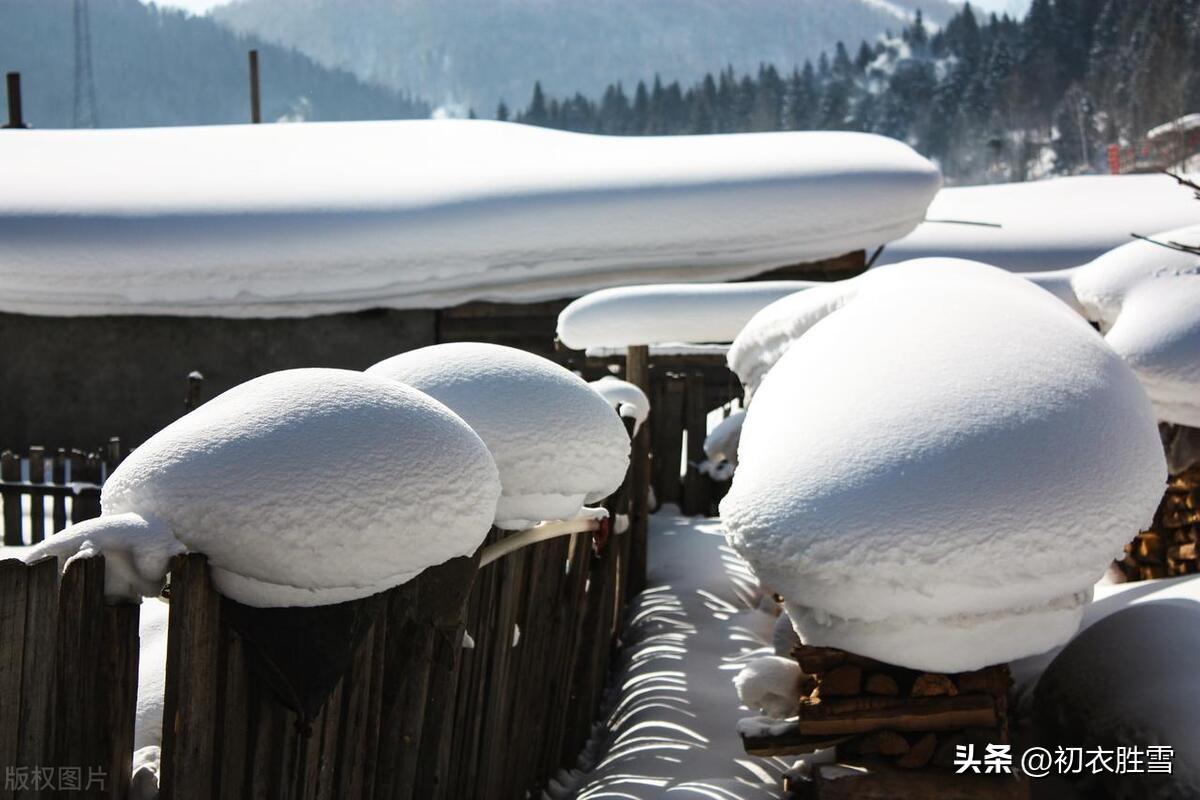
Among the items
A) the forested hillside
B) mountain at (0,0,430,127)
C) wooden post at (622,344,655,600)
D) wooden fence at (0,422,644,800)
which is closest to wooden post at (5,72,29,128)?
wooden post at (622,344,655,600)

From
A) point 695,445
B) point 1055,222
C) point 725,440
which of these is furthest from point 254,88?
point 725,440

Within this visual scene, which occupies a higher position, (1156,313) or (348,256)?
(1156,313)

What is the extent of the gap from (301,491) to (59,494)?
547cm

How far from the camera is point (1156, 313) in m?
4.13

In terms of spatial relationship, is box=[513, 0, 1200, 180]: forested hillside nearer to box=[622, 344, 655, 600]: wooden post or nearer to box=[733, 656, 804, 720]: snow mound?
box=[622, 344, 655, 600]: wooden post

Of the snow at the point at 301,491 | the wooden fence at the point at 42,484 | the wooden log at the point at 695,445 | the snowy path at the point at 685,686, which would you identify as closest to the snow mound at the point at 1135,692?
the snowy path at the point at 685,686

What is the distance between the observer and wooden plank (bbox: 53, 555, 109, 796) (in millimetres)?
1478

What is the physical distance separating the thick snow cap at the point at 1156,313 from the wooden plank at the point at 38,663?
11.5 feet

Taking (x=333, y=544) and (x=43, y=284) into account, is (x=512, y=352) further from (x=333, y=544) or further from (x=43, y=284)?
(x=43, y=284)

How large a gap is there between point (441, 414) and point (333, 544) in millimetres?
306

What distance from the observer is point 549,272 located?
352 inches

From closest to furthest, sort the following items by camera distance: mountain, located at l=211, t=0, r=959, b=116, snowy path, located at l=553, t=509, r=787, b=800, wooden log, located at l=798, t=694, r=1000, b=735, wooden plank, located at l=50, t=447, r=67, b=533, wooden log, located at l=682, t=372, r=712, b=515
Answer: wooden log, located at l=798, t=694, r=1000, b=735 < snowy path, located at l=553, t=509, r=787, b=800 < wooden plank, located at l=50, t=447, r=67, b=533 < wooden log, located at l=682, t=372, r=712, b=515 < mountain, located at l=211, t=0, r=959, b=116

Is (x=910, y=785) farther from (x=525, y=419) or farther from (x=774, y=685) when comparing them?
(x=525, y=419)

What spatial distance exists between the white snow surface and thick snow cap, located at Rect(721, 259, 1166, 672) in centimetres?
147
